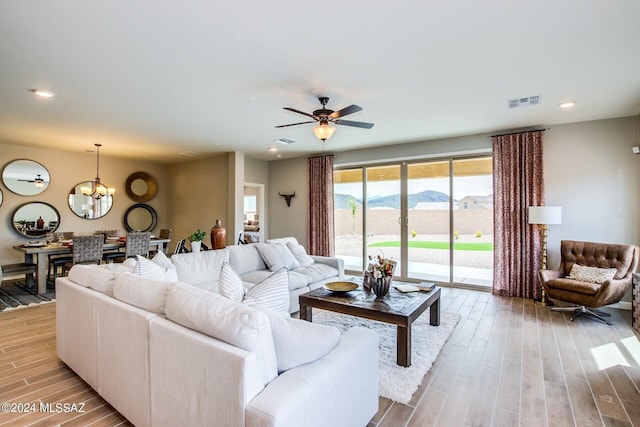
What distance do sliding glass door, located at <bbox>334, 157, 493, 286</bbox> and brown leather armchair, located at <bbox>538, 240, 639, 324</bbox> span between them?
1222 millimetres

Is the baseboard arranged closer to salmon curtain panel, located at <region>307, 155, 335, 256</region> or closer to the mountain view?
the mountain view

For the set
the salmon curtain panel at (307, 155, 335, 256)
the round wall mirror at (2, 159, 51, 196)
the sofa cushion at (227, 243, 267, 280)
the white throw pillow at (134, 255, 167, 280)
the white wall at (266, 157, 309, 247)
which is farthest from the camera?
the white wall at (266, 157, 309, 247)

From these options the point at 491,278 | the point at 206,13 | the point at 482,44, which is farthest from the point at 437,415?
the point at 491,278

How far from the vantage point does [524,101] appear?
3.72 m

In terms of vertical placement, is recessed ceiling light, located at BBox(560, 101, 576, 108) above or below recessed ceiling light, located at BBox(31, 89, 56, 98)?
above

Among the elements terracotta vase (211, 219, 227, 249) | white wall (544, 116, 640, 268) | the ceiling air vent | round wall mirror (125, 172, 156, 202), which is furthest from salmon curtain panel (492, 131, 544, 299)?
round wall mirror (125, 172, 156, 202)

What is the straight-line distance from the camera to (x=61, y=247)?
5.23m

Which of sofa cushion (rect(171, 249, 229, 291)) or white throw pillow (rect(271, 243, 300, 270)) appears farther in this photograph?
white throw pillow (rect(271, 243, 300, 270))

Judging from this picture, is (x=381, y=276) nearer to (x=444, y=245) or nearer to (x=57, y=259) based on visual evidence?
(x=444, y=245)

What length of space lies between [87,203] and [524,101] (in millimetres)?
8645

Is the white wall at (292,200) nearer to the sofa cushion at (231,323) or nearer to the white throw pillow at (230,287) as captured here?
the white throw pillow at (230,287)

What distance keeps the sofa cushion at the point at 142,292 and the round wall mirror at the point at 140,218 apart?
6.67m

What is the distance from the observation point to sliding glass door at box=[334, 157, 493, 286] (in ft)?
18.4

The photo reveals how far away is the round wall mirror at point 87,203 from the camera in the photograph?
Answer: 6.97 metres
